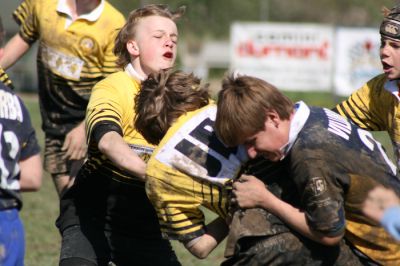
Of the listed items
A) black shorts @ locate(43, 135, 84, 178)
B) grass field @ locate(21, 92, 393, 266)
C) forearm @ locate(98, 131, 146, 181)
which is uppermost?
forearm @ locate(98, 131, 146, 181)

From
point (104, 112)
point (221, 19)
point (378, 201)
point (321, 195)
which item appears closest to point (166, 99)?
point (104, 112)

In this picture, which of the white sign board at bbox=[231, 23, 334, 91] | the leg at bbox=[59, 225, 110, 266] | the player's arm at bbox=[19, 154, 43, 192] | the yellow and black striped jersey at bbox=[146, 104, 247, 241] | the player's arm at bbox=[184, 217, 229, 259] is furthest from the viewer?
the white sign board at bbox=[231, 23, 334, 91]

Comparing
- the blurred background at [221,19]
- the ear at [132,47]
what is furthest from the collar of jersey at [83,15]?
the blurred background at [221,19]

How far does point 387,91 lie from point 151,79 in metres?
1.39

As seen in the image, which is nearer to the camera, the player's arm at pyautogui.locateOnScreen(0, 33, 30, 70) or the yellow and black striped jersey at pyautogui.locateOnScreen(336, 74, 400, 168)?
the yellow and black striped jersey at pyautogui.locateOnScreen(336, 74, 400, 168)

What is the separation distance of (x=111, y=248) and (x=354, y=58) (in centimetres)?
1459

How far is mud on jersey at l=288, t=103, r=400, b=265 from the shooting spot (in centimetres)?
304

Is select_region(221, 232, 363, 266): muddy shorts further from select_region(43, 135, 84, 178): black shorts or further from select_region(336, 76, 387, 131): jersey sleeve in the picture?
select_region(43, 135, 84, 178): black shorts

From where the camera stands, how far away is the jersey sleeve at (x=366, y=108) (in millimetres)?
4562

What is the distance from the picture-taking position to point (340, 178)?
10.1 ft

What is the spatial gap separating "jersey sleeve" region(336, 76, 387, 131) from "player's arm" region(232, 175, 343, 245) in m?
1.48

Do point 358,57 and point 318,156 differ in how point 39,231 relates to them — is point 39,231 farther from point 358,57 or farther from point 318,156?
point 358,57

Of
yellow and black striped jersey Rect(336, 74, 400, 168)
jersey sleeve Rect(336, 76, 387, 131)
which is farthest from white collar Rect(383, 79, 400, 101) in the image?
jersey sleeve Rect(336, 76, 387, 131)

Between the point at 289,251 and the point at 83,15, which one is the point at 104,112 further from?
the point at 83,15
